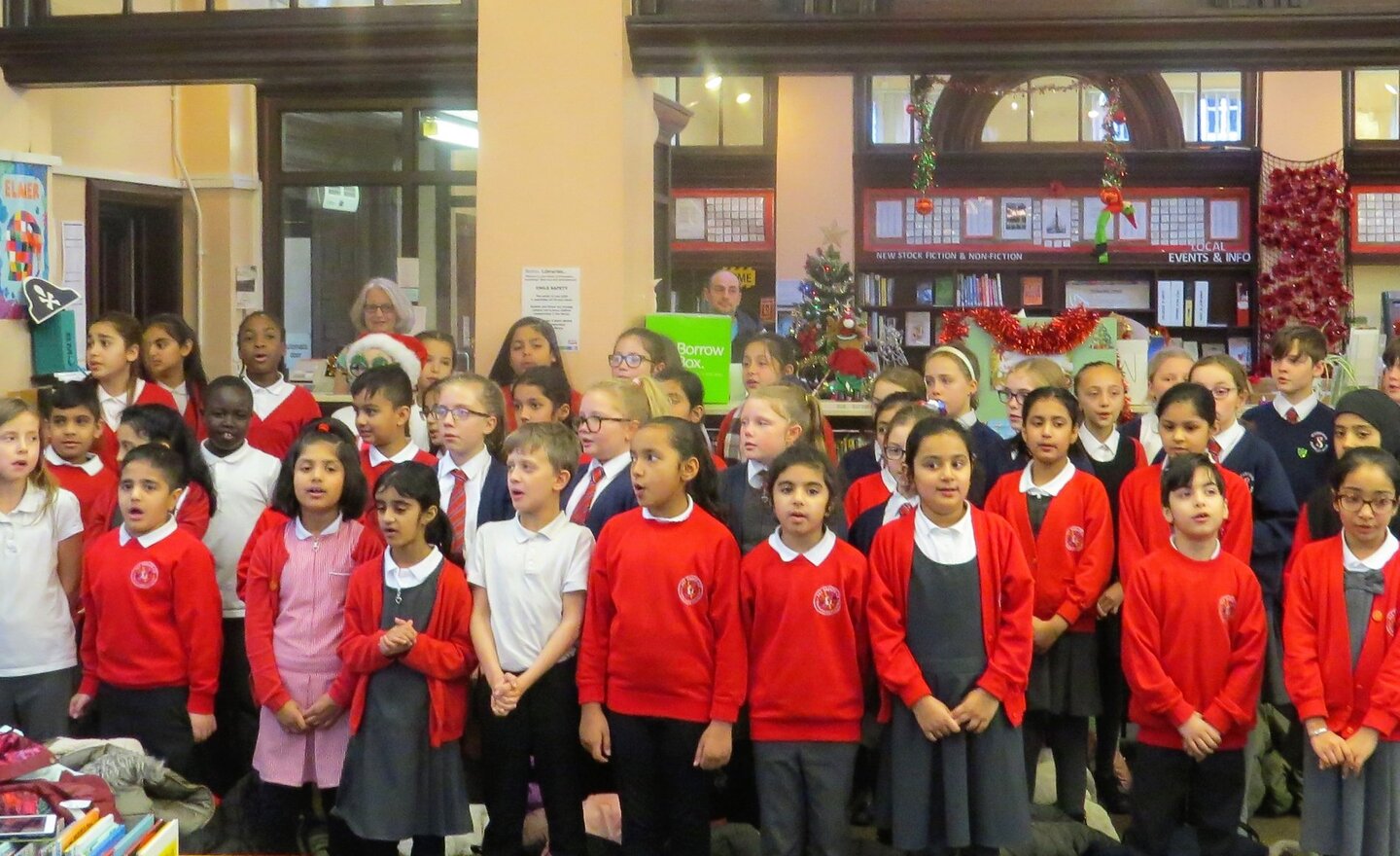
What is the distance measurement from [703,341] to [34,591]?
101 inches

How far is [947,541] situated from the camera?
3684mm

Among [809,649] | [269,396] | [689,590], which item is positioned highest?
[269,396]

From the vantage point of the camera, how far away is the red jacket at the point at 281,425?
5.18 metres

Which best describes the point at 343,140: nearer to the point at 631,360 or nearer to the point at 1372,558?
the point at 631,360

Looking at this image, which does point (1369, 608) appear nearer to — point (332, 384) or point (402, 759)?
point (402, 759)

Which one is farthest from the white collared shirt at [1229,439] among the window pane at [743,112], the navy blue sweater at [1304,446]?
the window pane at [743,112]

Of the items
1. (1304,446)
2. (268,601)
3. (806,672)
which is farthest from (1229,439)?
(268,601)

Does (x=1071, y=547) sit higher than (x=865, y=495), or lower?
lower

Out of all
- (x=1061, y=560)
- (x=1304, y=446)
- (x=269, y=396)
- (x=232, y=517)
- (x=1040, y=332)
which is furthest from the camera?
(x=1040, y=332)

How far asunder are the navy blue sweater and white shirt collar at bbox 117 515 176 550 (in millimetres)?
3292

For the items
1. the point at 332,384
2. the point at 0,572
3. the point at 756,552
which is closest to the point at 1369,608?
the point at 756,552

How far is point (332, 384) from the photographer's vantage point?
7586mm

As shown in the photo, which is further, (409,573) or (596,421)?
(596,421)

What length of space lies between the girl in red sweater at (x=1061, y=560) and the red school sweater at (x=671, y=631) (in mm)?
938
